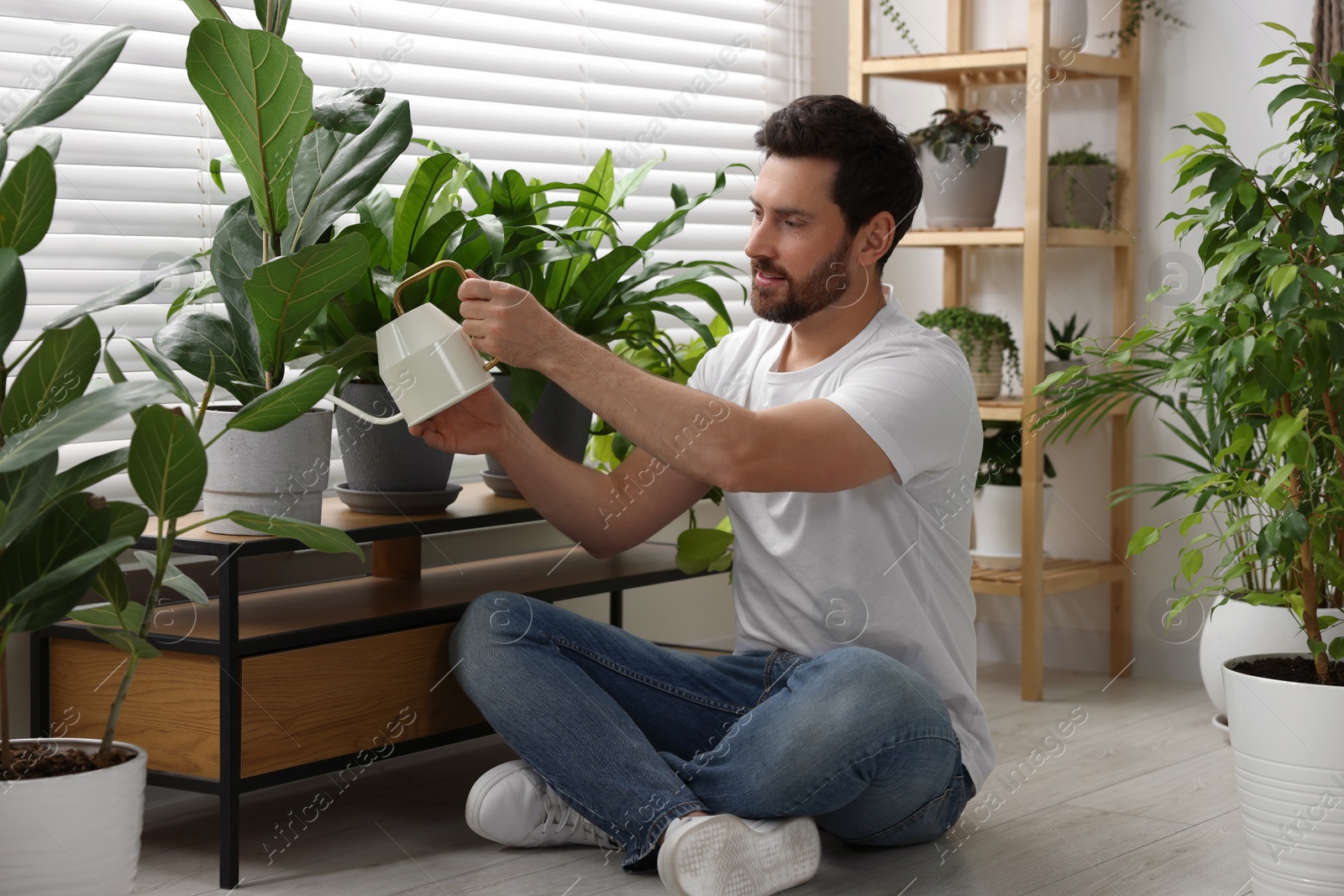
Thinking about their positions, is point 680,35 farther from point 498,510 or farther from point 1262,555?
point 1262,555

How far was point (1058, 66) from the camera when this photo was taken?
110 inches

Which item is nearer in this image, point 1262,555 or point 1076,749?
point 1262,555

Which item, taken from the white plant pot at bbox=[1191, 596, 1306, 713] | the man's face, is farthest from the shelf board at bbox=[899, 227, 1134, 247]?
the man's face

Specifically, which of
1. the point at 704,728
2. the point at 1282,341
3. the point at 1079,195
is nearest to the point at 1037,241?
the point at 1079,195

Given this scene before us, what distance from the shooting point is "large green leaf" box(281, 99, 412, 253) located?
1.59m

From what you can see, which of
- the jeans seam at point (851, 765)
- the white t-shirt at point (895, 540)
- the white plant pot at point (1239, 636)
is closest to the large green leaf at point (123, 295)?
the white t-shirt at point (895, 540)

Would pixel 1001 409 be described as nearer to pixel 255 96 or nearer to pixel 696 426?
pixel 696 426

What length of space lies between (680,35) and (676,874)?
1850 millimetres

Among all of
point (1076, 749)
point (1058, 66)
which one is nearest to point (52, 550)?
point (1076, 749)

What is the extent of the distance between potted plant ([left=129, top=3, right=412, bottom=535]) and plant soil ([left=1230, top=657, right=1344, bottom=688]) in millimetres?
1113

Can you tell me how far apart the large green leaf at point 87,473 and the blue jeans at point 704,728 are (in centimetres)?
62

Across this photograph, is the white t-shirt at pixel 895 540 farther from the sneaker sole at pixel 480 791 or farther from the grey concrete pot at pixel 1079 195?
the grey concrete pot at pixel 1079 195

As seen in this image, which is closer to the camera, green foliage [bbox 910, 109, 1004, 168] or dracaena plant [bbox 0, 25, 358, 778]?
dracaena plant [bbox 0, 25, 358, 778]

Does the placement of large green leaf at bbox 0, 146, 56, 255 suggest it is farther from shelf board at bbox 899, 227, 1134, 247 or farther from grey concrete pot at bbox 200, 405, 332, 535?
shelf board at bbox 899, 227, 1134, 247
